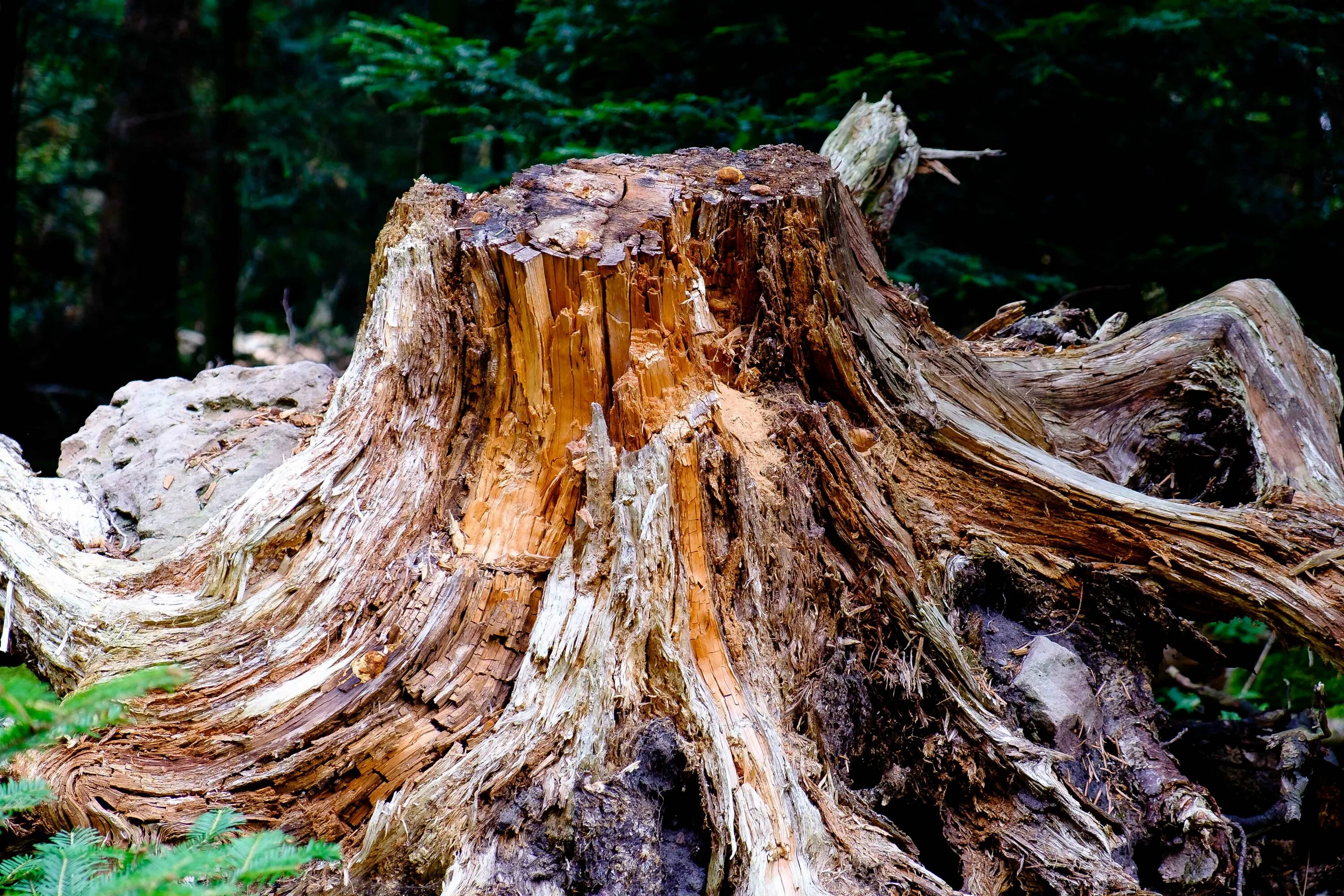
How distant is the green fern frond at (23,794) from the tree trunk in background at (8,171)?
6.81 metres

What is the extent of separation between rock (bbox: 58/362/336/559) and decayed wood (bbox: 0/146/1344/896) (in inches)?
11.4

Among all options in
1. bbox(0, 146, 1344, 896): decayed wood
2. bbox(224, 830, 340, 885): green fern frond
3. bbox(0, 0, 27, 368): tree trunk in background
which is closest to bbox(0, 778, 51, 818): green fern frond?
bbox(224, 830, 340, 885): green fern frond

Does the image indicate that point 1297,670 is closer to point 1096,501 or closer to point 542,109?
point 1096,501

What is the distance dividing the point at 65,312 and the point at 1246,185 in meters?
11.5

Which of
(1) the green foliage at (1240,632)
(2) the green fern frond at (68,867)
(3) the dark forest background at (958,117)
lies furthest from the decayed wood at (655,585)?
(3) the dark forest background at (958,117)

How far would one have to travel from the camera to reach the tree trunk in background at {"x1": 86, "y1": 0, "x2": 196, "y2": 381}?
9.00 metres

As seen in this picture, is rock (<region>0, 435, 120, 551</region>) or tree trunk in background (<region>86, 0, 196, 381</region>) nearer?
rock (<region>0, 435, 120, 551</region>)

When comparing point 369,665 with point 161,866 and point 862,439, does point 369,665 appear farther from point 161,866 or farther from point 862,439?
point 862,439

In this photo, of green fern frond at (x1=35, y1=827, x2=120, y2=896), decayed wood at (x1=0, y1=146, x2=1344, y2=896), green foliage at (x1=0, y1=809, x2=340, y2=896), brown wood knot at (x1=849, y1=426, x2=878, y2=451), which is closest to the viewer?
green foliage at (x1=0, y1=809, x2=340, y2=896)

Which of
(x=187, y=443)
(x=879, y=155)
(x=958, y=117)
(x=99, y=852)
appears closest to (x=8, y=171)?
(x=187, y=443)

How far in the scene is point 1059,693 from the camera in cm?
311

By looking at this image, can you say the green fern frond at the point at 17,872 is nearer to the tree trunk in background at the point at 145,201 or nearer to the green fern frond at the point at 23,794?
the green fern frond at the point at 23,794

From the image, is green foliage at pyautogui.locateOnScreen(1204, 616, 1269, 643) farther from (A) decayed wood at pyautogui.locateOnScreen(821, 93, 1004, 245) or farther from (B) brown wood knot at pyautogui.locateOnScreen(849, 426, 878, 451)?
(B) brown wood knot at pyautogui.locateOnScreen(849, 426, 878, 451)

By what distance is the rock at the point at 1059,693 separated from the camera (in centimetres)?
305
